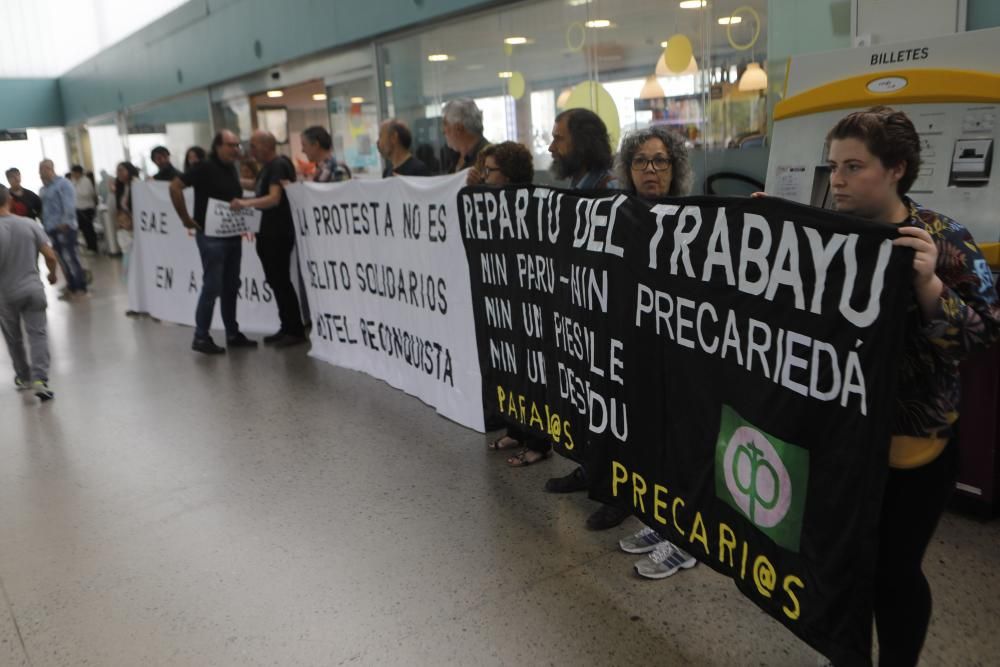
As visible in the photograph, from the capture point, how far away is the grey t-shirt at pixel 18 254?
580cm

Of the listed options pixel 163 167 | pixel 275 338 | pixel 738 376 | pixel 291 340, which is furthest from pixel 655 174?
pixel 163 167

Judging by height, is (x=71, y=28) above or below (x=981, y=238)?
above

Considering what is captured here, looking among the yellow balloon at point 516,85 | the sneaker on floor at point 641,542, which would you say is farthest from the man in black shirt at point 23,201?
the sneaker on floor at point 641,542

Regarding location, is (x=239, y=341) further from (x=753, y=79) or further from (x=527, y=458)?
(x=753, y=79)

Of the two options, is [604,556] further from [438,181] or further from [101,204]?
[101,204]

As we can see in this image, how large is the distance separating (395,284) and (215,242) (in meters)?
2.69

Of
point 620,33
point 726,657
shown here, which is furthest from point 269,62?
point 726,657

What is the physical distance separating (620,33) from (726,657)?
480cm

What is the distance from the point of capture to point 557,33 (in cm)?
665

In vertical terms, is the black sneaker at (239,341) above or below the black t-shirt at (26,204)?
below

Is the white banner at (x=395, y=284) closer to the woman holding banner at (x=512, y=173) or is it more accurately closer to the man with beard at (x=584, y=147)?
the woman holding banner at (x=512, y=173)

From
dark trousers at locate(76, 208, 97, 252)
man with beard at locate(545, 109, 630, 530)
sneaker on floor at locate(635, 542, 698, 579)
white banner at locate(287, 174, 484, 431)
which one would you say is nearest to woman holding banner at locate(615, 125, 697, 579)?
sneaker on floor at locate(635, 542, 698, 579)

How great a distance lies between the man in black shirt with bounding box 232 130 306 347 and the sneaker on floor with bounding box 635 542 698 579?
4920mm

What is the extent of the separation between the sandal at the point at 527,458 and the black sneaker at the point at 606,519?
0.75m
